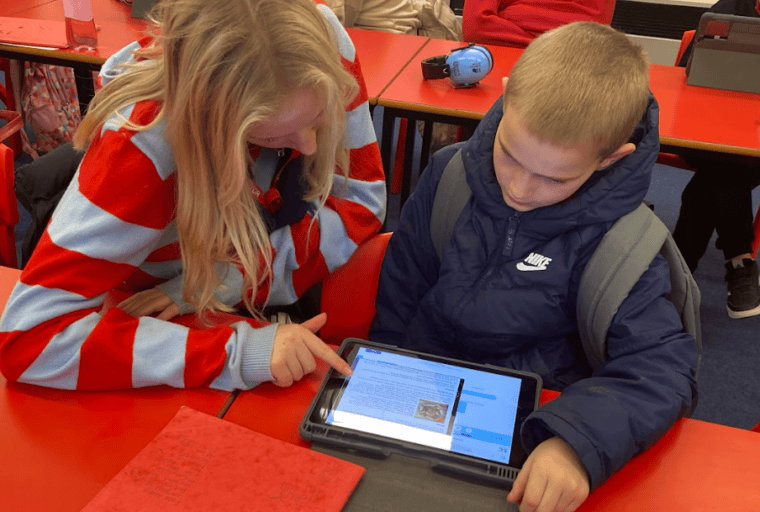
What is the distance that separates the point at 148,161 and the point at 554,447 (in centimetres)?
59

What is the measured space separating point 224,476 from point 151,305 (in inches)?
13.9

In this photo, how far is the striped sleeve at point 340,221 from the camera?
1021 millimetres

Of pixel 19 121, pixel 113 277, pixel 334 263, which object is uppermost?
pixel 113 277

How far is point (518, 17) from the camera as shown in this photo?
250 cm

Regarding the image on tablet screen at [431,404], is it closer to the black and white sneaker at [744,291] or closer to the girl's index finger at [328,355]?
the girl's index finger at [328,355]

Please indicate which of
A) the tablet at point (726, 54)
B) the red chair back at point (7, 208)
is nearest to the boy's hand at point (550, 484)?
the red chair back at point (7, 208)

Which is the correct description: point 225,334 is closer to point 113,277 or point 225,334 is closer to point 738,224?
point 113,277

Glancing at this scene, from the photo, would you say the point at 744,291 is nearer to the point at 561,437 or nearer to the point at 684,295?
the point at 684,295

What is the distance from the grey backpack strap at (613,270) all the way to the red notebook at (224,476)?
410 mm

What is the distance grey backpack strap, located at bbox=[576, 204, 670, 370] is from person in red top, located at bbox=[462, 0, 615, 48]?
1780 millimetres

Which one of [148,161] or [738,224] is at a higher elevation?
[148,161]

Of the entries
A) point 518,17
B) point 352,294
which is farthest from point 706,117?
point 352,294

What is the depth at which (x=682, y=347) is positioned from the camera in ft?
2.59

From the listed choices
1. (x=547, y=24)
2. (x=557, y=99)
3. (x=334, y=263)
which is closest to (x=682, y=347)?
(x=557, y=99)
